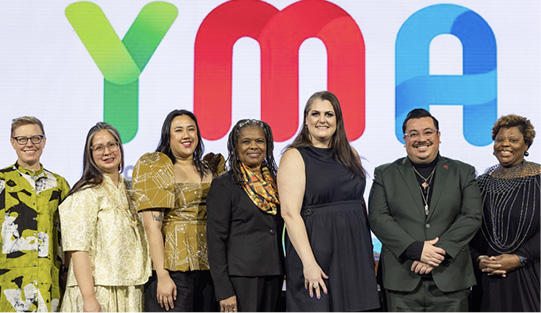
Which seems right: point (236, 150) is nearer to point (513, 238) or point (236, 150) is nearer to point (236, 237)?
point (236, 237)

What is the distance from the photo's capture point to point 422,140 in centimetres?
300

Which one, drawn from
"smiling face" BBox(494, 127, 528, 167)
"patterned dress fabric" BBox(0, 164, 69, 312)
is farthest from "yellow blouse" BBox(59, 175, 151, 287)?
"smiling face" BBox(494, 127, 528, 167)

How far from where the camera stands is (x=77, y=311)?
117 inches

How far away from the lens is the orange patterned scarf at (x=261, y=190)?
2963mm

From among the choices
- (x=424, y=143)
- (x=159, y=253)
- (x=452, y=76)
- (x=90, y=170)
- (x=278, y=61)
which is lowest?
(x=159, y=253)

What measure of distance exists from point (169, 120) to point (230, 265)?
86 centimetres

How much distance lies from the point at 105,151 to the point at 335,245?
1.27 metres

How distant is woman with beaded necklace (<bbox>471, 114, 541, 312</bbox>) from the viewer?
308cm

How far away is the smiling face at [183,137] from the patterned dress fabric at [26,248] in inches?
28.8

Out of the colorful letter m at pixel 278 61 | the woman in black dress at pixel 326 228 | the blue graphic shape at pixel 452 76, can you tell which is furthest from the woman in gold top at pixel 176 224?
the blue graphic shape at pixel 452 76

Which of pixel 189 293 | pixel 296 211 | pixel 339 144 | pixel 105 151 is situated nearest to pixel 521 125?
pixel 339 144

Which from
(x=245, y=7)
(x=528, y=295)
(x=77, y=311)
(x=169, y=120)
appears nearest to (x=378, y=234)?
(x=528, y=295)

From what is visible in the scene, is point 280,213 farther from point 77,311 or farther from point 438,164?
point 77,311

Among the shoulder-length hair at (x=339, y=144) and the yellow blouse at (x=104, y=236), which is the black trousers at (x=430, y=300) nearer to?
the shoulder-length hair at (x=339, y=144)
